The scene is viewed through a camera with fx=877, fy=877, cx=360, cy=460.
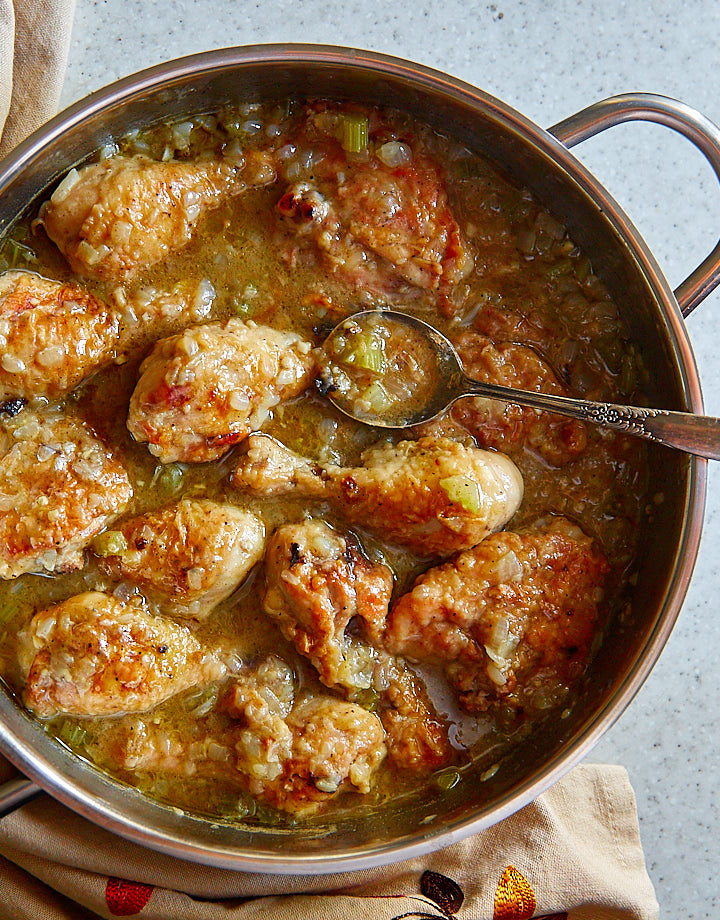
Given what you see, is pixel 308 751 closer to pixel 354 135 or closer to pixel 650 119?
pixel 354 135

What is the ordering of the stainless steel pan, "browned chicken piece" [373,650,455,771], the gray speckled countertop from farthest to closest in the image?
the gray speckled countertop, "browned chicken piece" [373,650,455,771], the stainless steel pan

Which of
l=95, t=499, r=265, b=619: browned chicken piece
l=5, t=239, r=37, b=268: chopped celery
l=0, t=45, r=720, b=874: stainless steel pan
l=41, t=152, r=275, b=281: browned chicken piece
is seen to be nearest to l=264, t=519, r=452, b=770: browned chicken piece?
l=95, t=499, r=265, b=619: browned chicken piece

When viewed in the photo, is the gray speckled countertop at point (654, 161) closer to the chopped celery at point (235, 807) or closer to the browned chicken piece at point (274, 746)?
the browned chicken piece at point (274, 746)

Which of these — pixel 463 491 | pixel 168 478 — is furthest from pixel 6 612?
pixel 463 491

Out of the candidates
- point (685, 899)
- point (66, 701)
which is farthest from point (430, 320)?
point (685, 899)

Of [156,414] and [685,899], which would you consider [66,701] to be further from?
[685,899]

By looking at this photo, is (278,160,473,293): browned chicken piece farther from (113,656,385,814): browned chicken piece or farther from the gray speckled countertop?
(113,656,385,814): browned chicken piece
